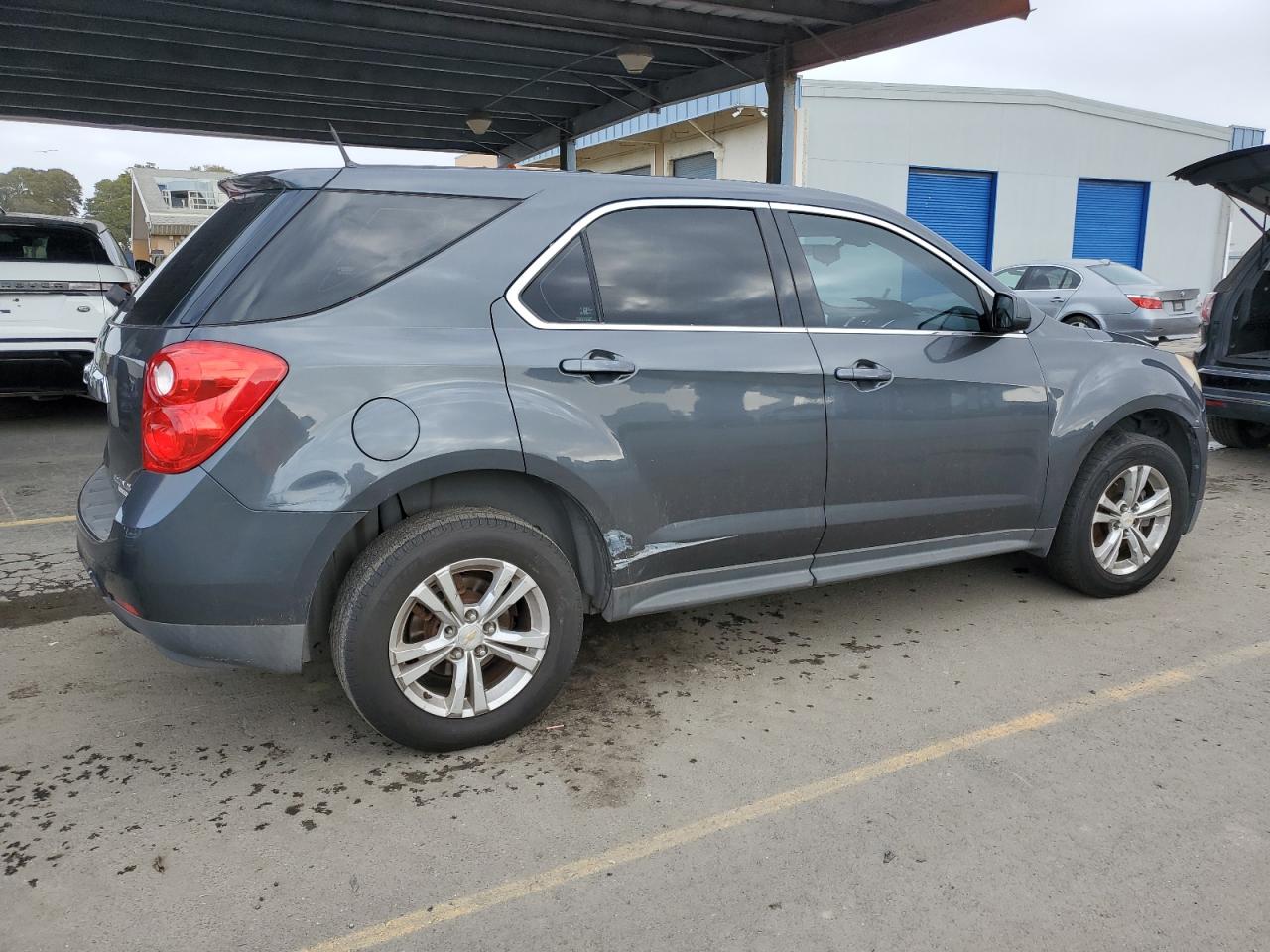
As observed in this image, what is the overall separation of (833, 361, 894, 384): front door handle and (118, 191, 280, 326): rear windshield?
6.55 feet

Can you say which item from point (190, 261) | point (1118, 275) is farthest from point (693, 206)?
point (1118, 275)

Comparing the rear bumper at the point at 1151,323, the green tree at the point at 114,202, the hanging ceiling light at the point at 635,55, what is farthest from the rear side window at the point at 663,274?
the green tree at the point at 114,202

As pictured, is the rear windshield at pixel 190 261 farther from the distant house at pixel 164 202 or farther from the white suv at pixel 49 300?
the distant house at pixel 164 202

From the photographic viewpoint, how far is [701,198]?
3477 millimetres

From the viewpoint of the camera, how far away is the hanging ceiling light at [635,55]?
32.8 ft

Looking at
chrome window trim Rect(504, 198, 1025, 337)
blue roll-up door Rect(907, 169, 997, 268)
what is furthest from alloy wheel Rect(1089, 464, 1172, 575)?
blue roll-up door Rect(907, 169, 997, 268)

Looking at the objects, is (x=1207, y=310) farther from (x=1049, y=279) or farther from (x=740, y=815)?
(x=1049, y=279)

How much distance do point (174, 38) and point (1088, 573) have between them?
1009 centimetres

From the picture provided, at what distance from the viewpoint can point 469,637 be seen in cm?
299

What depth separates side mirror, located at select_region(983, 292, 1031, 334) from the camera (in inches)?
152

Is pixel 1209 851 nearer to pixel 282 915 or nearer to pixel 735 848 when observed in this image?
pixel 735 848

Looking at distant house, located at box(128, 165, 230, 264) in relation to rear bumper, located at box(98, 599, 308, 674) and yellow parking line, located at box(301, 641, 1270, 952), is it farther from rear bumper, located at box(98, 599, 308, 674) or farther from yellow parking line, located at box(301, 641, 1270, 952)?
yellow parking line, located at box(301, 641, 1270, 952)

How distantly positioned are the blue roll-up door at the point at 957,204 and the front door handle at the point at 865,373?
17.6 m

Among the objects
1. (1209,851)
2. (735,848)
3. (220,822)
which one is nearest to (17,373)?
(220,822)
